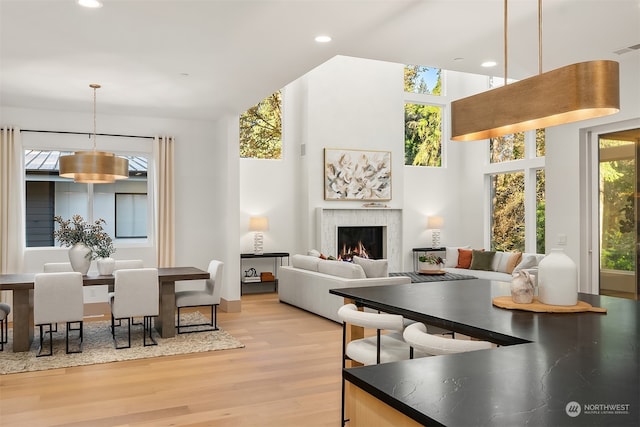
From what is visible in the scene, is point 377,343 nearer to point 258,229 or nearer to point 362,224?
point 258,229

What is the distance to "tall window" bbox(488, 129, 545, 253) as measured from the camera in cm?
966

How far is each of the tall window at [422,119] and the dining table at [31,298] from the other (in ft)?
20.4

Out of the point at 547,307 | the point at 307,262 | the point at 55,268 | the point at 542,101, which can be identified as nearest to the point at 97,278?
the point at 55,268

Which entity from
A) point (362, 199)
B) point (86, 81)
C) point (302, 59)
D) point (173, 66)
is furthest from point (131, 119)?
point (362, 199)

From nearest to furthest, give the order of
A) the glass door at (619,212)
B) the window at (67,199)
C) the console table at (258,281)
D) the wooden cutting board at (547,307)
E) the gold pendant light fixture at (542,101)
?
1. the gold pendant light fixture at (542,101)
2. the wooden cutting board at (547,307)
3. the glass door at (619,212)
4. the window at (67,199)
5. the console table at (258,281)

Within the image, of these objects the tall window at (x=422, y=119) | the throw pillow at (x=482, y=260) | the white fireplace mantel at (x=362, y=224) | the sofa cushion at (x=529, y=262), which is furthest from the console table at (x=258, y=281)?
the sofa cushion at (x=529, y=262)

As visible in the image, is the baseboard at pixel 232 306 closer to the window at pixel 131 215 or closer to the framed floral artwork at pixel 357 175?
the window at pixel 131 215

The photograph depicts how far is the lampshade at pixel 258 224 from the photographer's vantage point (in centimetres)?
898

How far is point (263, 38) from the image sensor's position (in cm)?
416

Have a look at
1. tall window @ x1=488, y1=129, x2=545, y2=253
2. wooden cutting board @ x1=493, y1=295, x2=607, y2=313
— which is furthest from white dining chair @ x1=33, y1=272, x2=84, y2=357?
tall window @ x1=488, y1=129, x2=545, y2=253

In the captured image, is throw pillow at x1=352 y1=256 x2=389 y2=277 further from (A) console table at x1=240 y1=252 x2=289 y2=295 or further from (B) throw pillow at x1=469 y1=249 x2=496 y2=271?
(B) throw pillow at x1=469 y1=249 x2=496 y2=271

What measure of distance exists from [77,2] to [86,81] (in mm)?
2221

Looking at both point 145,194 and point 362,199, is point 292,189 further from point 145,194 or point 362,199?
point 145,194

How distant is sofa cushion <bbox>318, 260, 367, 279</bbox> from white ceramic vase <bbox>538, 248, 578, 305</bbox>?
3.74 metres
